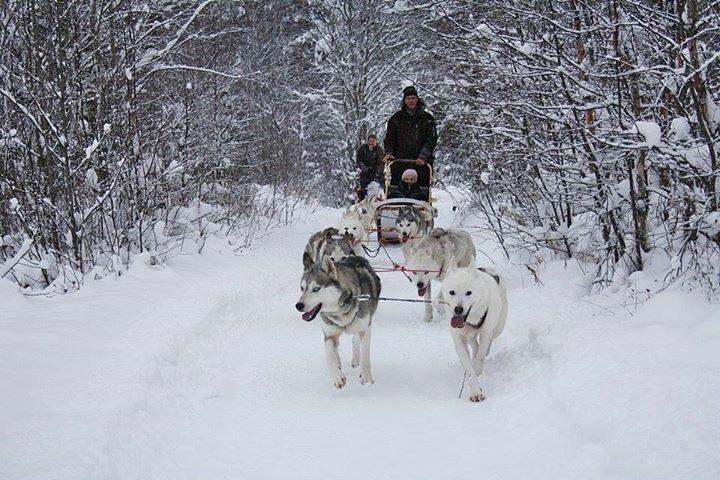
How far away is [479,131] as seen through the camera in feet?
20.5

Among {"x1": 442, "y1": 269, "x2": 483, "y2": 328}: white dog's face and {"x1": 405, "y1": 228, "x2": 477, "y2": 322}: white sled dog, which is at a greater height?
{"x1": 442, "y1": 269, "x2": 483, "y2": 328}: white dog's face

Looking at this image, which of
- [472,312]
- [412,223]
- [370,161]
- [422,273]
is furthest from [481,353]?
[370,161]

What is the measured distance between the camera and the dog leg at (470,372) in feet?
11.4

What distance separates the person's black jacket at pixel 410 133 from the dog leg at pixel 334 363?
190 inches

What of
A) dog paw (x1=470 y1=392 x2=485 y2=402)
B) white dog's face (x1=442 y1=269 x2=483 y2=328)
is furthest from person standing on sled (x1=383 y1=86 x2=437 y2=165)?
dog paw (x1=470 y1=392 x2=485 y2=402)

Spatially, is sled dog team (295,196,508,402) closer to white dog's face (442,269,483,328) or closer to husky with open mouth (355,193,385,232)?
white dog's face (442,269,483,328)

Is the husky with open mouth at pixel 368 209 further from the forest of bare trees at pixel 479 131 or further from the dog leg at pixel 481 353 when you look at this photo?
the dog leg at pixel 481 353

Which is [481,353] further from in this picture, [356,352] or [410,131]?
[410,131]

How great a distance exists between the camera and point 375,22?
55.5ft

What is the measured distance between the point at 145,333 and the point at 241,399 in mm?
1242

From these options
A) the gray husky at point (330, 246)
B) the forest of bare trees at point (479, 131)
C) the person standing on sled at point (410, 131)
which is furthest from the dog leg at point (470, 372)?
the person standing on sled at point (410, 131)

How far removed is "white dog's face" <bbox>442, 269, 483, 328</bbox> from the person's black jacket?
453 cm

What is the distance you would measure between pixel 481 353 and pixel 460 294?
0.43 meters

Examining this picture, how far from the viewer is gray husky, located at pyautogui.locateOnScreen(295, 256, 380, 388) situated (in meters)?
3.81
